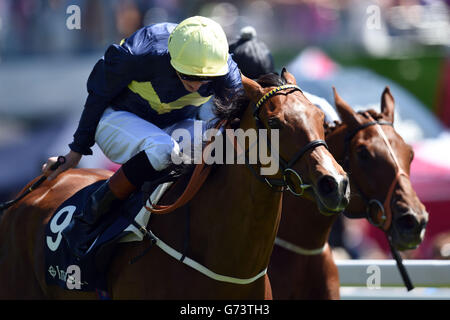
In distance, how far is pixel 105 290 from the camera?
430 cm

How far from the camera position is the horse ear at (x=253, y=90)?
154 inches

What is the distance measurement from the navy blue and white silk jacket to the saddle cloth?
468mm

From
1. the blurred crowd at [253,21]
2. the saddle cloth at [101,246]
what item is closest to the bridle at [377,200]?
the saddle cloth at [101,246]

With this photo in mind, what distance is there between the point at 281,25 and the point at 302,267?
9083 millimetres

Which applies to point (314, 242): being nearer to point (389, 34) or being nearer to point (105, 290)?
point (105, 290)

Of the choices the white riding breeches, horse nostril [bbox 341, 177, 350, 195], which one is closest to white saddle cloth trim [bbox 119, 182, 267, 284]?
the white riding breeches

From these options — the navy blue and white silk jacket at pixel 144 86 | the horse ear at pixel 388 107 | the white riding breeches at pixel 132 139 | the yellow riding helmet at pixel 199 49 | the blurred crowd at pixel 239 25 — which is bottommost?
the blurred crowd at pixel 239 25

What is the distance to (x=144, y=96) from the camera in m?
4.42

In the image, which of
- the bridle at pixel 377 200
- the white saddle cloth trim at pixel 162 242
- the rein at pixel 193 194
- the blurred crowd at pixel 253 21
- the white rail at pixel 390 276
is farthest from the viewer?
the blurred crowd at pixel 253 21

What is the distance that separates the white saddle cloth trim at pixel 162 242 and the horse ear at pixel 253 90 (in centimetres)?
66

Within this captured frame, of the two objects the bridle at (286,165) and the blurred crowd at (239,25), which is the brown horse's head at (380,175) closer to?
the bridle at (286,165)

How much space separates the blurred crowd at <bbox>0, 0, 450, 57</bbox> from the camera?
12523 mm

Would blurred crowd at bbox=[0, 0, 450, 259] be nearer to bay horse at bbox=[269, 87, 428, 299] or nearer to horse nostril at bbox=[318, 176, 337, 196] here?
bay horse at bbox=[269, 87, 428, 299]
